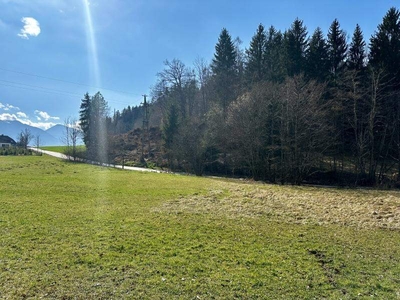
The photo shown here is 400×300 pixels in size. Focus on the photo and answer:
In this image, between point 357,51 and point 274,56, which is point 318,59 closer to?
point 357,51

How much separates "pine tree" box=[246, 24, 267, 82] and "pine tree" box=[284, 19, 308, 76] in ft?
13.3

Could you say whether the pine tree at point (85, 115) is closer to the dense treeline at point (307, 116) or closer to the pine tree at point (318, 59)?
the dense treeline at point (307, 116)

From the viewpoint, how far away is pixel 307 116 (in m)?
20.5

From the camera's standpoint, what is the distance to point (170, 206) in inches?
377

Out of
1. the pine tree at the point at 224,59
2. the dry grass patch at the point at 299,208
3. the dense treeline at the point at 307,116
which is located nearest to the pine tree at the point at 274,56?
the dense treeline at the point at 307,116

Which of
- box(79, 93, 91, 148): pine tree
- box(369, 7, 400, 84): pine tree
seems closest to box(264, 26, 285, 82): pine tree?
box(369, 7, 400, 84): pine tree

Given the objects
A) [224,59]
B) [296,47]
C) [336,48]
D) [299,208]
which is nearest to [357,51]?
[336,48]

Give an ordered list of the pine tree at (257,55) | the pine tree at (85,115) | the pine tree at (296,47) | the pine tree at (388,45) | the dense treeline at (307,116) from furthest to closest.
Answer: the pine tree at (85,115) → the pine tree at (257,55) → the pine tree at (296,47) → the pine tree at (388,45) → the dense treeline at (307,116)

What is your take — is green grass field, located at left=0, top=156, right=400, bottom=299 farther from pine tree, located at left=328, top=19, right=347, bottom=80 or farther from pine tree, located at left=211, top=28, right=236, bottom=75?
pine tree, located at left=211, top=28, right=236, bottom=75

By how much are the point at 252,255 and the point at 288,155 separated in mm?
17855

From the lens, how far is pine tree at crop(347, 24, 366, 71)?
29.1 m

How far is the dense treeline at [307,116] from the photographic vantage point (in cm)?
2123

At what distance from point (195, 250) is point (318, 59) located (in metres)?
32.9

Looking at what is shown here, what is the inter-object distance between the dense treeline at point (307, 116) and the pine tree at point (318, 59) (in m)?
0.12
